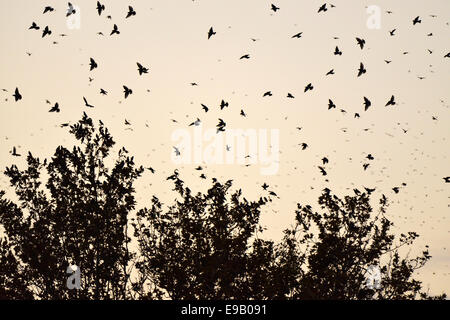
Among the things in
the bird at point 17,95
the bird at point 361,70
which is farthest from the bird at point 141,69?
the bird at point 361,70

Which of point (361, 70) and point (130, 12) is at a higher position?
point (130, 12)

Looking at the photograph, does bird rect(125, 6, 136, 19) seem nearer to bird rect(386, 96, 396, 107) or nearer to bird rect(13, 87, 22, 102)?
bird rect(13, 87, 22, 102)

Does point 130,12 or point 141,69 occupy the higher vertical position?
point 130,12

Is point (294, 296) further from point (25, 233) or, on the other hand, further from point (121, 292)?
point (25, 233)

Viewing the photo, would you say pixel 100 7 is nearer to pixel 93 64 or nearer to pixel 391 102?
pixel 93 64

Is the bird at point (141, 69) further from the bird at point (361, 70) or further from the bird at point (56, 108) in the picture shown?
the bird at point (361, 70)

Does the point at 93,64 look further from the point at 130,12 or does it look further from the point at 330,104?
the point at 330,104

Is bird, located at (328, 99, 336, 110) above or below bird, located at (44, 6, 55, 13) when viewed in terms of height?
below

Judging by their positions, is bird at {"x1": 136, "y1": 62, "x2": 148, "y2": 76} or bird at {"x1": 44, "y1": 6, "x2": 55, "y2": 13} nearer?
bird at {"x1": 44, "y1": 6, "x2": 55, "y2": 13}

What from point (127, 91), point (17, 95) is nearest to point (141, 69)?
point (127, 91)

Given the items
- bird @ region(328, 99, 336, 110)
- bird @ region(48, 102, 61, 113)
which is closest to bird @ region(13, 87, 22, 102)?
bird @ region(48, 102, 61, 113)

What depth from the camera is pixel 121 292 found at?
25.6 m

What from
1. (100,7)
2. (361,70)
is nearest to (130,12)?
(100,7)
